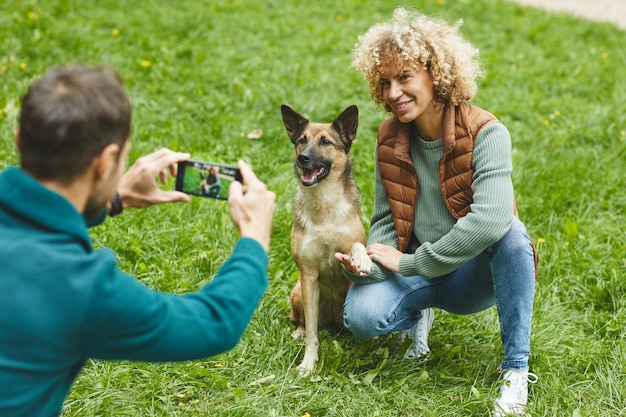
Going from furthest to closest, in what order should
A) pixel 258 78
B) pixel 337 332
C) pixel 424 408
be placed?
pixel 258 78, pixel 337 332, pixel 424 408

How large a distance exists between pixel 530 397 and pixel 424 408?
19.9 inches

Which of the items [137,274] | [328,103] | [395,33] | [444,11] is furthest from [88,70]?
[444,11]

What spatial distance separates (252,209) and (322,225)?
1833 mm

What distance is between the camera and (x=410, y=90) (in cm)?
312

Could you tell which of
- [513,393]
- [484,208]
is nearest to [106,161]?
[484,208]

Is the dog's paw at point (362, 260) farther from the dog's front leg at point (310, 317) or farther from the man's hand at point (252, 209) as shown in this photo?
the man's hand at point (252, 209)

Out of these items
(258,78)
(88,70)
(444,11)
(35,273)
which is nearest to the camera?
(35,273)

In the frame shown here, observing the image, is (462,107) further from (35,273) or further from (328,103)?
(328,103)

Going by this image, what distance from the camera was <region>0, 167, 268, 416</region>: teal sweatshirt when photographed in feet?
4.94

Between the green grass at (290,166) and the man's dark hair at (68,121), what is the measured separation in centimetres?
166

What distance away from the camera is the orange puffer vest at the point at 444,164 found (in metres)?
3.08

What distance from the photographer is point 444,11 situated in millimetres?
9188

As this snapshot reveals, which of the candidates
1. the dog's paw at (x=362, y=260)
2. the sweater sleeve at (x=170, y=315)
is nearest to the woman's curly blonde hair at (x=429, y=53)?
the dog's paw at (x=362, y=260)

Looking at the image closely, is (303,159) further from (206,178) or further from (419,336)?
(206,178)
